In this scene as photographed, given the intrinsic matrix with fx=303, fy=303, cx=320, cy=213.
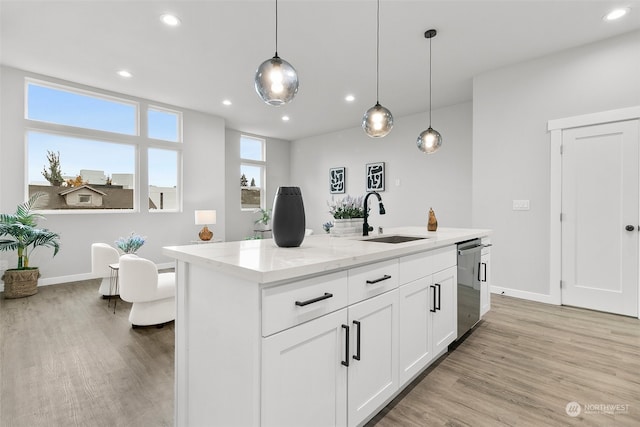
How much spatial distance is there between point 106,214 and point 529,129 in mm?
6227

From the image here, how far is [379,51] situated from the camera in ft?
11.7

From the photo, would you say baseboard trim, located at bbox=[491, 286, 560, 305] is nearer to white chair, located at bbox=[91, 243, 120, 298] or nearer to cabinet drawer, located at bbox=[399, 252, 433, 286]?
cabinet drawer, located at bbox=[399, 252, 433, 286]

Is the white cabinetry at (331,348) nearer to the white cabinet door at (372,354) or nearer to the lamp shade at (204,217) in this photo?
the white cabinet door at (372,354)

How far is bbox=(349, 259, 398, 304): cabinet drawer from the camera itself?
1.40 meters

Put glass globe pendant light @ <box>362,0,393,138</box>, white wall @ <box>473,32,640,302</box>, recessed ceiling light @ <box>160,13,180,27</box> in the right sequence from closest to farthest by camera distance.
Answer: glass globe pendant light @ <box>362,0,393,138</box>, recessed ceiling light @ <box>160,13,180,27</box>, white wall @ <box>473,32,640,302</box>

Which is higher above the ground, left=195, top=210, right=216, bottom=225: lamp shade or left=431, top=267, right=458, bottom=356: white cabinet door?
left=195, top=210, right=216, bottom=225: lamp shade

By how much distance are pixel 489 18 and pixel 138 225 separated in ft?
18.7

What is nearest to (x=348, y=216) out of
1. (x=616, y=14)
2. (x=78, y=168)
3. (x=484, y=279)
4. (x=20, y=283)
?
(x=484, y=279)

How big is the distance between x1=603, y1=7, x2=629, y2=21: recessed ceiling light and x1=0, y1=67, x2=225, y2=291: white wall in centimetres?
587

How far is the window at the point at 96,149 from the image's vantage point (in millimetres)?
4410

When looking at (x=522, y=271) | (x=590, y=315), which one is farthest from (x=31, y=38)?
(x=590, y=315)

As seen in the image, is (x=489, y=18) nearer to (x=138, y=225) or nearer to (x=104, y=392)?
(x=104, y=392)

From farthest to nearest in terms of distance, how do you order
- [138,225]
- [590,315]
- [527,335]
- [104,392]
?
[138,225], [590,315], [527,335], [104,392]

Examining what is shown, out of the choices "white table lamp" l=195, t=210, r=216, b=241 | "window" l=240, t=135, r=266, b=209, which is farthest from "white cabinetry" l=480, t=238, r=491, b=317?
"window" l=240, t=135, r=266, b=209
